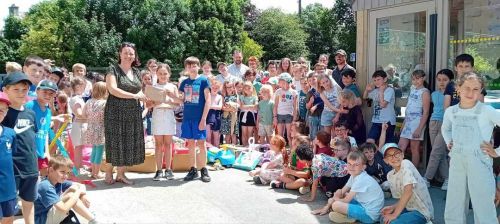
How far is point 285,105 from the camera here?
27.9 ft

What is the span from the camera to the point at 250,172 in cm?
729

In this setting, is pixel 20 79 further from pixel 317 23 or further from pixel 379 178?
pixel 317 23

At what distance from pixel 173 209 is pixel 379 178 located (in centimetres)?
255

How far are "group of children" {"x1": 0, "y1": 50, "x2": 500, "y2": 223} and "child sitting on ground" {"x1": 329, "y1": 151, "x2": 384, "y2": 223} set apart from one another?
12mm

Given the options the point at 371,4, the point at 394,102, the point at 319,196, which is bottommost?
the point at 319,196

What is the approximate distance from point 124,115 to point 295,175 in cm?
236

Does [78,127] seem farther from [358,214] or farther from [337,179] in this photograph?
[358,214]

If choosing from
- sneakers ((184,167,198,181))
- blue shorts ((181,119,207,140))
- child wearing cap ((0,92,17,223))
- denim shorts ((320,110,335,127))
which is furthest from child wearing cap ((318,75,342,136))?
child wearing cap ((0,92,17,223))

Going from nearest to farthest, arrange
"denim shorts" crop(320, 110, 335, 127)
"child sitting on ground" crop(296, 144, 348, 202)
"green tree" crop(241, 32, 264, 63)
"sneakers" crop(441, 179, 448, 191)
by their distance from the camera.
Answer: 1. "child sitting on ground" crop(296, 144, 348, 202)
2. "sneakers" crop(441, 179, 448, 191)
3. "denim shorts" crop(320, 110, 335, 127)
4. "green tree" crop(241, 32, 264, 63)

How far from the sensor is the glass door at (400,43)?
7238mm

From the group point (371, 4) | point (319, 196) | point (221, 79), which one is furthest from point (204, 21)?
point (319, 196)

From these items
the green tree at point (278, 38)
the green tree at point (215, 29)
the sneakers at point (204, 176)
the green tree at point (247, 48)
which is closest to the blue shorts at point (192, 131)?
the sneakers at point (204, 176)

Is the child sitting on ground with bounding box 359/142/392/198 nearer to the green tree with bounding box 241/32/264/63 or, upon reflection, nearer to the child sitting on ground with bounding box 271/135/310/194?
the child sitting on ground with bounding box 271/135/310/194

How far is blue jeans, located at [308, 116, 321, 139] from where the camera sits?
8.02m
